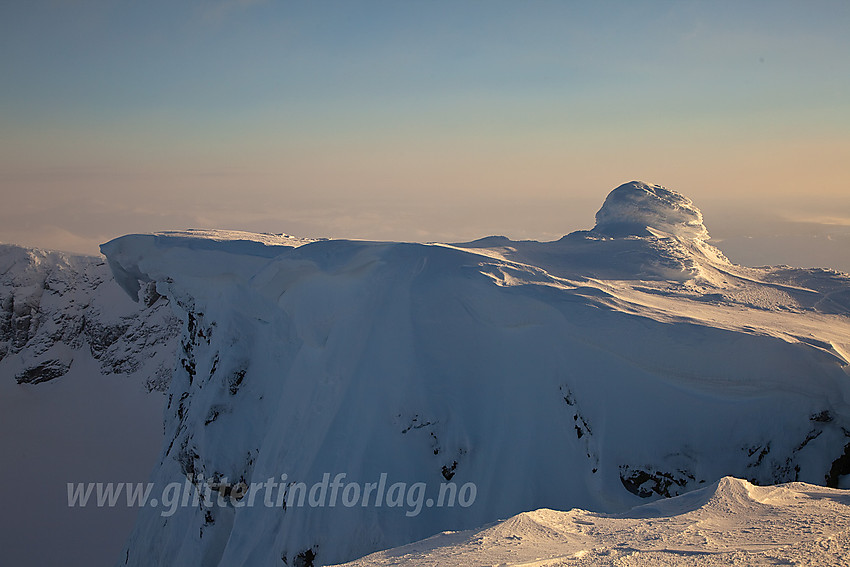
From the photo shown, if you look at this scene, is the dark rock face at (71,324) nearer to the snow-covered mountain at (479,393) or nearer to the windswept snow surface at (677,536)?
the snow-covered mountain at (479,393)

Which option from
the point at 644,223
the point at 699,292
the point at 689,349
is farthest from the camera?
the point at 644,223

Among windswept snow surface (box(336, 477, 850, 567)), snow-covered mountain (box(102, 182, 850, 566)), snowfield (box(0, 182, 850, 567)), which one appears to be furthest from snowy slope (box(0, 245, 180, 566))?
windswept snow surface (box(336, 477, 850, 567))

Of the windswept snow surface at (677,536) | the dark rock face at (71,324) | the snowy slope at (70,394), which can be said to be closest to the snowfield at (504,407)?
the windswept snow surface at (677,536)

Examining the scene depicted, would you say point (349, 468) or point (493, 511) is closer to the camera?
point (493, 511)

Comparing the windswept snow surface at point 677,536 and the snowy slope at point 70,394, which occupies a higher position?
the windswept snow surface at point 677,536

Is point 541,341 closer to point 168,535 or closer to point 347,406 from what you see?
point 347,406

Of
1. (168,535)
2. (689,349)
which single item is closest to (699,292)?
(689,349)

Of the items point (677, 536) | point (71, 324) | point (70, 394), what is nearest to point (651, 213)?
point (677, 536)

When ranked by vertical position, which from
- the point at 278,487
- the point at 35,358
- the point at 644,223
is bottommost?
the point at 35,358
